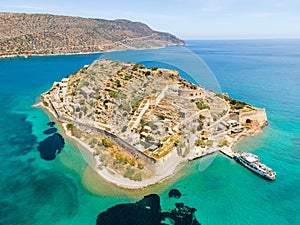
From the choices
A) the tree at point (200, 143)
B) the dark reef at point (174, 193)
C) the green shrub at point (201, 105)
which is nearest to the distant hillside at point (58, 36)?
the green shrub at point (201, 105)

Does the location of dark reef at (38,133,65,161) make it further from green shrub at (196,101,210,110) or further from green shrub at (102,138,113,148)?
green shrub at (196,101,210,110)

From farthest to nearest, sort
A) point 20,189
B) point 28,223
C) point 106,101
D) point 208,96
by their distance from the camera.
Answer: point 208,96 → point 106,101 → point 20,189 → point 28,223

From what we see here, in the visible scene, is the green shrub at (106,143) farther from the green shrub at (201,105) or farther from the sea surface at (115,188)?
the green shrub at (201,105)

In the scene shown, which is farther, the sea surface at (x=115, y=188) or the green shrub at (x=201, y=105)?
the green shrub at (x=201, y=105)

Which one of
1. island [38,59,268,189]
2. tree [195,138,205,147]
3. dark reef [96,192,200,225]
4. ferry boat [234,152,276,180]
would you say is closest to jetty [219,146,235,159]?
island [38,59,268,189]

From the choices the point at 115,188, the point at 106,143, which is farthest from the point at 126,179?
the point at 106,143

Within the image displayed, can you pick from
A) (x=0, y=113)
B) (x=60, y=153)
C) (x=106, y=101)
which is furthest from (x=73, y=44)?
(x=60, y=153)

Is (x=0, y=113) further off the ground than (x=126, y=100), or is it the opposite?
(x=126, y=100)

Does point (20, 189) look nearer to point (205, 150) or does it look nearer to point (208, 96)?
point (205, 150)
